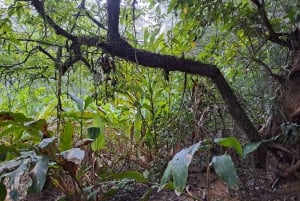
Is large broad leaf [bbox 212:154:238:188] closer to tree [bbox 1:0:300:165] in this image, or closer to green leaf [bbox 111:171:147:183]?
green leaf [bbox 111:171:147:183]

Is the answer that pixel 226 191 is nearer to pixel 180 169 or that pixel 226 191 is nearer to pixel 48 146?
pixel 180 169

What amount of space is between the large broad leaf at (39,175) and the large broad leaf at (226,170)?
0.58m

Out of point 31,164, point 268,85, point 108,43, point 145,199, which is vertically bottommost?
point 145,199

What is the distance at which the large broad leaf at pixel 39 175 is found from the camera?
1.21m

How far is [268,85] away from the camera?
1.99 meters

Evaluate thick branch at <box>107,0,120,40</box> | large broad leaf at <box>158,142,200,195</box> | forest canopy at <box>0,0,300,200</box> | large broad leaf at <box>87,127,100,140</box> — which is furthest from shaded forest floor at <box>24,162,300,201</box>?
thick branch at <box>107,0,120,40</box>

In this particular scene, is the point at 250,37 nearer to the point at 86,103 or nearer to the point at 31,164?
the point at 86,103

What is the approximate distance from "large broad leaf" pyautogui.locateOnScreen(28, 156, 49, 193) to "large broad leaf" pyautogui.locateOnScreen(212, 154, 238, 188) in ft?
1.89

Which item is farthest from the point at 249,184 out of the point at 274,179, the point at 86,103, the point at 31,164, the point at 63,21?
the point at 63,21

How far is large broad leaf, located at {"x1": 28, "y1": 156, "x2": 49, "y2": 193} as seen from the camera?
3.96 ft

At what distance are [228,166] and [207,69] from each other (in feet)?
2.45

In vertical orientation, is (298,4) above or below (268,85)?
above

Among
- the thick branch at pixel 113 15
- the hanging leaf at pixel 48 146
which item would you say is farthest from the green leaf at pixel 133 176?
the thick branch at pixel 113 15

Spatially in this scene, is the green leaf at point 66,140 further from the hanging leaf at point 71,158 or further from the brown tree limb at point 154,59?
the brown tree limb at point 154,59
